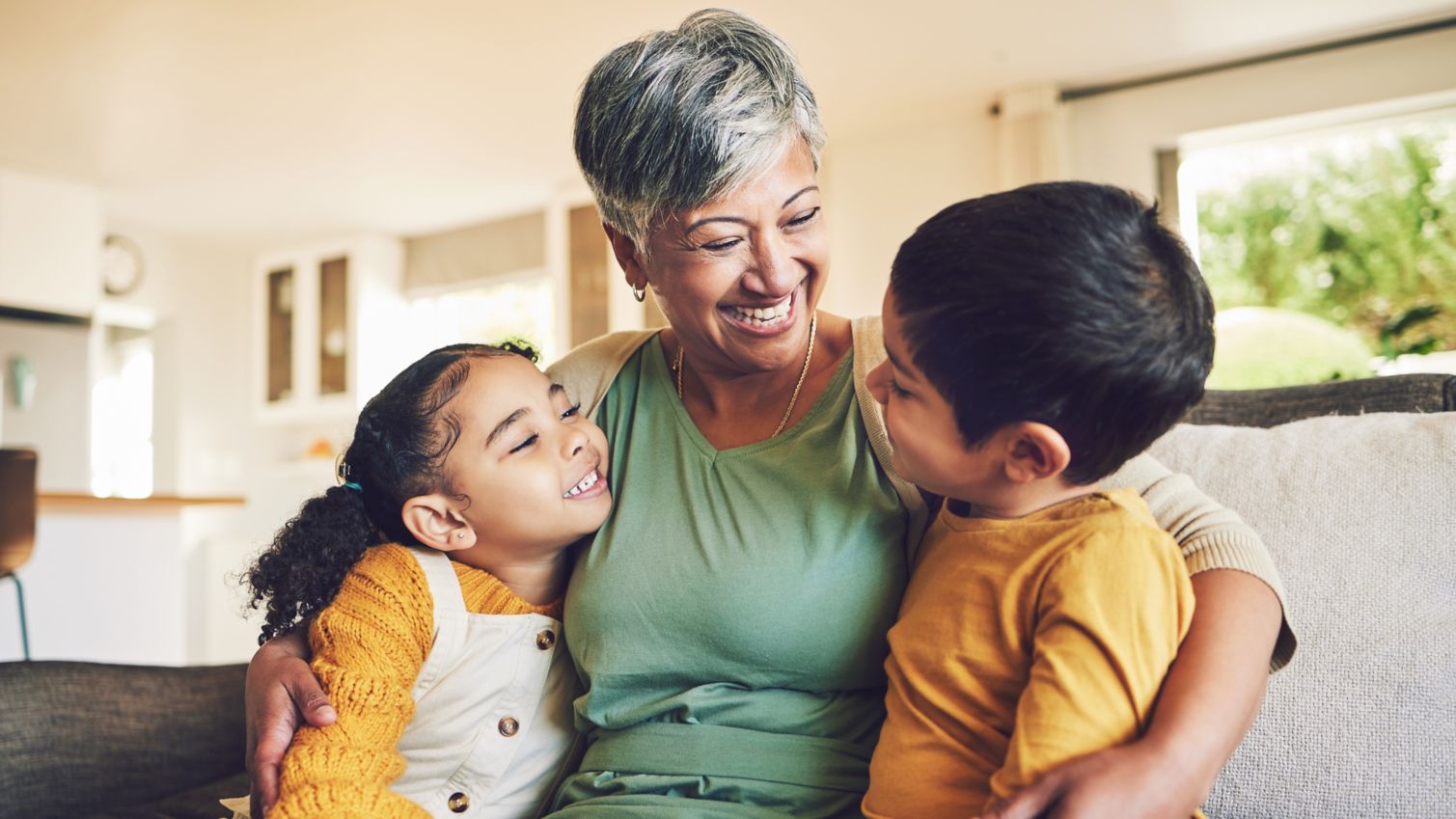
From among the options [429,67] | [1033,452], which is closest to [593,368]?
[1033,452]

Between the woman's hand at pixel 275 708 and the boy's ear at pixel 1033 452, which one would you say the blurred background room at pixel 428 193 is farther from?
the boy's ear at pixel 1033 452

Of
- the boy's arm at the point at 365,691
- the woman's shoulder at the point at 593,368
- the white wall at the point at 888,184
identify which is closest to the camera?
the boy's arm at the point at 365,691

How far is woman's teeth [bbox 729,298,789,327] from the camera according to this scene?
4.10ft

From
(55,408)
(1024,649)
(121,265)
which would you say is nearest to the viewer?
(1024,649)

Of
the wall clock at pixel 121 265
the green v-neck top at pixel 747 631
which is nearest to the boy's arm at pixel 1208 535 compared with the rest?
the green v-neck top at pixel 747 631

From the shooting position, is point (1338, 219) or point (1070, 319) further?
point (1338, 219)

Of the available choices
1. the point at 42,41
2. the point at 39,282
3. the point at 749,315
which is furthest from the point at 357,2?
the point at 749,315

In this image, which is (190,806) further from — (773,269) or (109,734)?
(773,269)

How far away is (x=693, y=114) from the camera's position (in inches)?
46.4

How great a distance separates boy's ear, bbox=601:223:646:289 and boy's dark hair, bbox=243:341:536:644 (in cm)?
20

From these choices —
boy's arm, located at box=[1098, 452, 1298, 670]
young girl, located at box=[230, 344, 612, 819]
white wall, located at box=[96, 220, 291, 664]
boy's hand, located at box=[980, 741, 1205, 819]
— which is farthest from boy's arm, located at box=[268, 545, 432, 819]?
white wall, located at box=[96, 220, 291, 664]

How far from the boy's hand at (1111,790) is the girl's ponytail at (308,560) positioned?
78 centimetres

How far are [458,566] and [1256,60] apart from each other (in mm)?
5048

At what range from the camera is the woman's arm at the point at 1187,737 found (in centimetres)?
80
